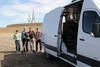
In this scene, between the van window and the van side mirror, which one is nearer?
the van side mirror

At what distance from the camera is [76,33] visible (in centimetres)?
1099

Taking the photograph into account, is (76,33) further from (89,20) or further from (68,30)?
(89,20)

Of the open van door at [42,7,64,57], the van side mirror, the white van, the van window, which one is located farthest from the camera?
the open van door at [42,7,64,57]

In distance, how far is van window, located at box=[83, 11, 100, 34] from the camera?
321 inches

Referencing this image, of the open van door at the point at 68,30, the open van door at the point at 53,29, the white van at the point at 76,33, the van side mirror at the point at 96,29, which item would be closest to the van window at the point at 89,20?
the white van at the point at 76,33

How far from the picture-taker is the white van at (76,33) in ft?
25.8

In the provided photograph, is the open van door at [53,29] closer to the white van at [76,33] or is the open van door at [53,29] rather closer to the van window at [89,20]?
the white van at [76,33]

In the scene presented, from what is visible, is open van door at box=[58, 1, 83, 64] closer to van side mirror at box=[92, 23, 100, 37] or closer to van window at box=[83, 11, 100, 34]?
A: van window at box=[83, 11, 100, 34]

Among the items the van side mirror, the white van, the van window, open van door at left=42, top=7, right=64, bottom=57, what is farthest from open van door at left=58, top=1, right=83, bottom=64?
the van side mirror

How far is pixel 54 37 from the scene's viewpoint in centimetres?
1211

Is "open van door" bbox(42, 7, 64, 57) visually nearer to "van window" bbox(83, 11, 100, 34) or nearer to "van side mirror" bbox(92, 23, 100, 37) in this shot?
"van window" bbox(83, 11, 100, 34)

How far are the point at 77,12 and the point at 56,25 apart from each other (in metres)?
1.11

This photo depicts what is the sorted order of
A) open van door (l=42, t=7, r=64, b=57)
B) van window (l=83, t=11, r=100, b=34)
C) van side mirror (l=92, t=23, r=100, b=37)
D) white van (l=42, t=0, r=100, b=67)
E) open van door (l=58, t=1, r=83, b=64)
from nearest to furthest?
van side mirror (l=92, t=23, r=100, b=37), white van (l=42, t=0, r=100, b=67), van window (l=83, t=11, r=100, b=34), open van door (l=58, t=1, r=83, b=64), open van door (l=42, t=7, r=64, b=57)

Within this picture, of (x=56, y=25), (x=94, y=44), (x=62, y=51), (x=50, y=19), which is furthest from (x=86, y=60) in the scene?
(x=50, y=19)
